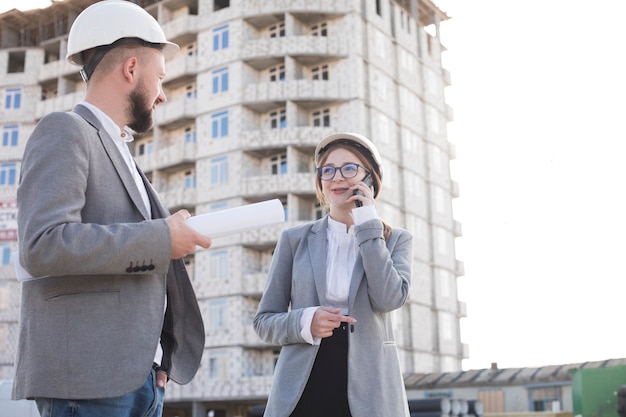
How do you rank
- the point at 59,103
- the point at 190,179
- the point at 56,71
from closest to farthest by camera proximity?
the point at 190,179
the point at 59,103
the point at 56,71

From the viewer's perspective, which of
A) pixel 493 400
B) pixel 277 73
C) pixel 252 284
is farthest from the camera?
pixel 277 73

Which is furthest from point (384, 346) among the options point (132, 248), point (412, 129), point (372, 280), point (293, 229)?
point (412, 129)

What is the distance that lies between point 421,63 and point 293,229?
4665cm

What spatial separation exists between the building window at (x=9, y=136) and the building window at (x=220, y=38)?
50.5 ft

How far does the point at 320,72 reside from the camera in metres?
43.6

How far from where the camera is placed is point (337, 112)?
42.5m

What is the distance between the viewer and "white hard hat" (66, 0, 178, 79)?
299 centimetres

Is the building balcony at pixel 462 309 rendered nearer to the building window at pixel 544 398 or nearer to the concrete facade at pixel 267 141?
the concrete facade at pixel 267 141

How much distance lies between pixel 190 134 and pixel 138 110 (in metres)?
42.9

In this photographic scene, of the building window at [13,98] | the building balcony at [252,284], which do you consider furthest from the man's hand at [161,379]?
the building window at [13,98]

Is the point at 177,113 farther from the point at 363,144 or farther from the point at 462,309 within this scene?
the point at 363,144

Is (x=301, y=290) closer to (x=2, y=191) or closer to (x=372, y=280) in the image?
(x=372, y=280)

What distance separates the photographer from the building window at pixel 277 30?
4406 cm

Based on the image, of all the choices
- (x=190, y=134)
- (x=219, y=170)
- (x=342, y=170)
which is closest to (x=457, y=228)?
(x=219, y=170)
